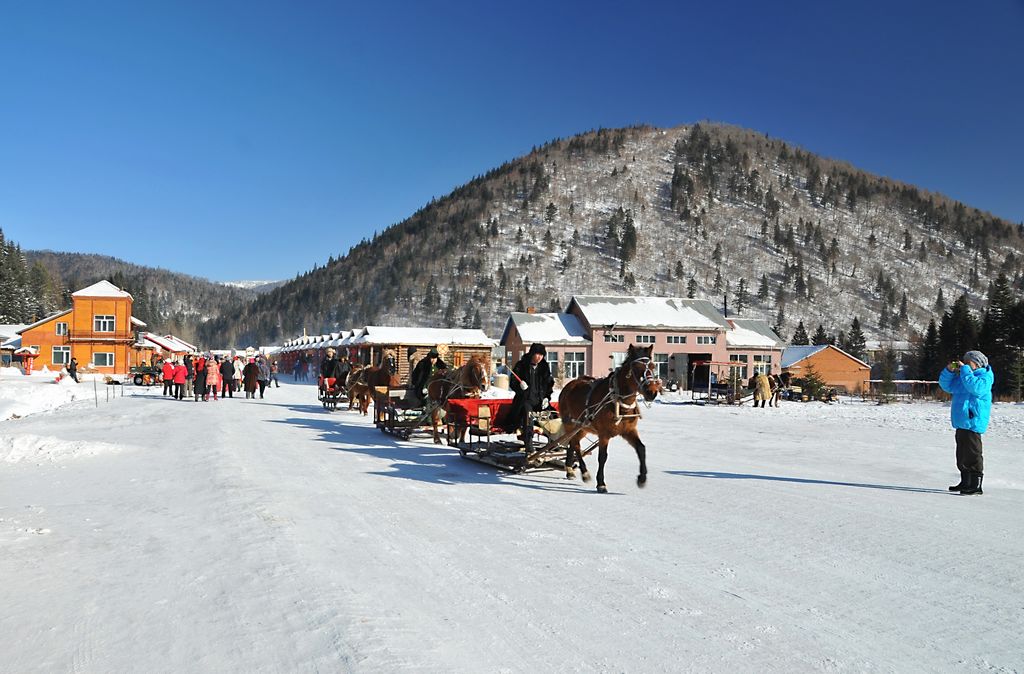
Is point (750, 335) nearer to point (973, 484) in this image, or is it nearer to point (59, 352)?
point (973, 484)

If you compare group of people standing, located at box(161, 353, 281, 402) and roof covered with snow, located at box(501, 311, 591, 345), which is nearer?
group of people standing, located at box(161, 353, 281, 402)

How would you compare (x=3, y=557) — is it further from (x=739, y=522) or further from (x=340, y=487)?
(x=739, y=522)

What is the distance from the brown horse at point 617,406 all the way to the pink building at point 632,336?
1745 inches

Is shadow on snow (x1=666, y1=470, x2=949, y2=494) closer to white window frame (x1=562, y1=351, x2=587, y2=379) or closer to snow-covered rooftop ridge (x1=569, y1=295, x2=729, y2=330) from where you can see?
white window frame (x1=562, y1=351, x2=587, y2=379)

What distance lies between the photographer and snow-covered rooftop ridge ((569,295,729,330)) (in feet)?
193

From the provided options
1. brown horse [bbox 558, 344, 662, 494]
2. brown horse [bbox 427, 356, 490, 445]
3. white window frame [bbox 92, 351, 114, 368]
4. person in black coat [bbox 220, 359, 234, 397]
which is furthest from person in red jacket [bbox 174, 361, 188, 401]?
white window frame [bbox 92, 351, 114, 368]

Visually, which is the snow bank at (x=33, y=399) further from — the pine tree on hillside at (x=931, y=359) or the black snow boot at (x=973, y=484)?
the pine tree on hillside at (x=931, y=359)

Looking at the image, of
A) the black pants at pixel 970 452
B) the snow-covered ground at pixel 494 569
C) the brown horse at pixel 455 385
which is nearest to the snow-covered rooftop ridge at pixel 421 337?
the brown horse at pixel 455 385

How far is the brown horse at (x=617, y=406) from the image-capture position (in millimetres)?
9086

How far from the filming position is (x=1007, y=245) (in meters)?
179

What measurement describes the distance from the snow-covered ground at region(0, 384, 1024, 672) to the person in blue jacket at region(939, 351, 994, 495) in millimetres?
354

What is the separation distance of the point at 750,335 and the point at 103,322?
58630 millimetres

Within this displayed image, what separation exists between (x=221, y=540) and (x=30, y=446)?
8.81 meters

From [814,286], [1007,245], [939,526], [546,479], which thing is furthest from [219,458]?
[1007,245]
